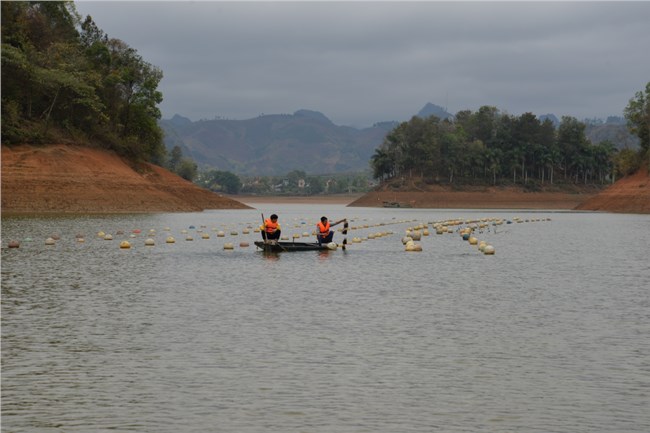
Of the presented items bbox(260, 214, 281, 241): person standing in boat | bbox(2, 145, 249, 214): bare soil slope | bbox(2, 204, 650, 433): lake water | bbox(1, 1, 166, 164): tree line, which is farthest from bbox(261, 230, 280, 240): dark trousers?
bbox(1, 1, 166, 164): tree line

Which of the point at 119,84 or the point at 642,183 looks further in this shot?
the point at 642,183

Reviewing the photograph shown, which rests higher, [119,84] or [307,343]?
[119,84]

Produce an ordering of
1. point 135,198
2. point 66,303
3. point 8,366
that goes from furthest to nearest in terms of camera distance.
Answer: point 135,198 < point 66,303 < point 8,366

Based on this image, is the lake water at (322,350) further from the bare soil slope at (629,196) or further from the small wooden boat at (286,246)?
the bare soil slope at (629,196)

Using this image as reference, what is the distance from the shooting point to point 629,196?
7126 inches

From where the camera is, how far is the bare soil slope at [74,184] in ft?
383

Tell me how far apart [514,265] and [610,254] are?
43.7 ft

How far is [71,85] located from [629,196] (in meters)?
117

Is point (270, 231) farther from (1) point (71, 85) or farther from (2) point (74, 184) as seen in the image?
(1) point (71, 85)

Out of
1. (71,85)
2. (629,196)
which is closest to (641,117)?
(629,196)

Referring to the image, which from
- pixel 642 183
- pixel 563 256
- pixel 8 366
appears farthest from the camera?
pixel 642 183

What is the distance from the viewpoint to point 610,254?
61062 millimetres

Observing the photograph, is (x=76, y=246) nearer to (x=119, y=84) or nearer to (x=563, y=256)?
(x=563, y=256)

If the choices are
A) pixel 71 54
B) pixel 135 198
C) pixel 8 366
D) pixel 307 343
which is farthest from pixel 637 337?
pixel 71 54
